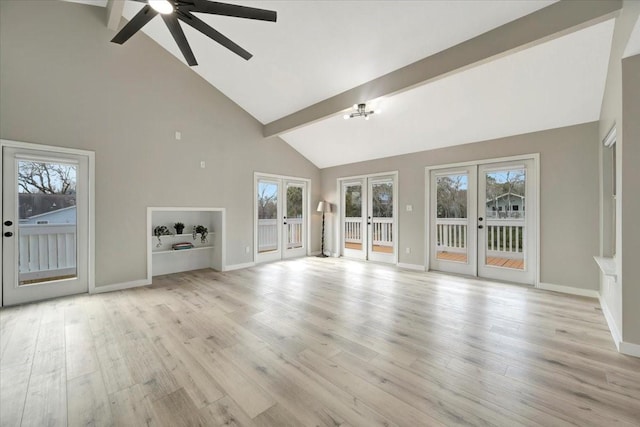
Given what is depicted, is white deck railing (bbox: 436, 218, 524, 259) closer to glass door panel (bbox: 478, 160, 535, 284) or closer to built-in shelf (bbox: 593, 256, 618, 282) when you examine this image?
glass door panel (bbox: 478, 160, 535, 284)

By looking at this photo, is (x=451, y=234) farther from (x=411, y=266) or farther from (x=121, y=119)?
(x=121, y=119)

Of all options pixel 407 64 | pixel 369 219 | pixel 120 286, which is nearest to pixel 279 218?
pixel 369 219

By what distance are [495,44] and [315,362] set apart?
11.6 ft

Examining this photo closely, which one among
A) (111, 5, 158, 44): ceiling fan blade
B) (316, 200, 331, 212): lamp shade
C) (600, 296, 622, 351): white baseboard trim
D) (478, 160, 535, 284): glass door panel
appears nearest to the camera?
(111, 5, 158, 44): ceiling fan blade

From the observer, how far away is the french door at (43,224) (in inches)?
136

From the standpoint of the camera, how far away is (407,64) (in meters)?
3.41

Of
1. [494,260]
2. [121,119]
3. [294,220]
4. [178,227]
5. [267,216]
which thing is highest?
[121,119]

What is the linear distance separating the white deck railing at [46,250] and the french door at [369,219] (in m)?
5.40

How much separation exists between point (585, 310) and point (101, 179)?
6.93 m

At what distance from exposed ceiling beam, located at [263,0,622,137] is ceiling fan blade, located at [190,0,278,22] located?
6.39 ft

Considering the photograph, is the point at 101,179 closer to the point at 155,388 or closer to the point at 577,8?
the point at 155,388

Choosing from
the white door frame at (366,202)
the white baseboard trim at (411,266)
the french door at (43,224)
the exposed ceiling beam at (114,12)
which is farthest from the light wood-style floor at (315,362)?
the exposed ceiling beam at (114,12)

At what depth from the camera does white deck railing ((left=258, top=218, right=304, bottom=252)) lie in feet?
20.7

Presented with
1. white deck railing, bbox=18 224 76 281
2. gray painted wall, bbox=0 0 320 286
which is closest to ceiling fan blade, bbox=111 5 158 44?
gray painted wall, bbox=0 0 320 286
